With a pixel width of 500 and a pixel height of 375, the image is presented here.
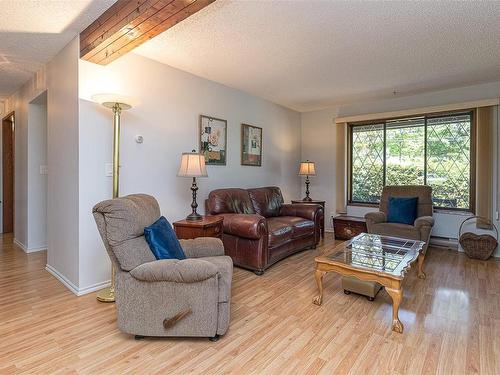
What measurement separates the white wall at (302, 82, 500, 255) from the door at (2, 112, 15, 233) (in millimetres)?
5346

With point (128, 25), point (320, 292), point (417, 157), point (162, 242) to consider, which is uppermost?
point (128, 25)

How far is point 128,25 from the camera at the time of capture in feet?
6.63

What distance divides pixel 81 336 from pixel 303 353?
1489 millimetres

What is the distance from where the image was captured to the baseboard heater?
4.17 meters

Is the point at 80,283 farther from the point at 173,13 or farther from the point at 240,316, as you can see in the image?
the point at 173,13

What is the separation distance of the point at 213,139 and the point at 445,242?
3783 millimetres

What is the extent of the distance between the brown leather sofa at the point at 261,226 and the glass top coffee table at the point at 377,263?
796 millimetres

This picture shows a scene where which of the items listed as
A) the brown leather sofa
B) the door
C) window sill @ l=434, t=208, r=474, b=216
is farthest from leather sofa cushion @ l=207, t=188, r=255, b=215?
the door

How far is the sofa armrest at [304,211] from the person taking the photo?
4070mm

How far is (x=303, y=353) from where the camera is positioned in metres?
1.74

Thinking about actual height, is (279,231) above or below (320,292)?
above

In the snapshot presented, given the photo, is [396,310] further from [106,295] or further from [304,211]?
[106,295]

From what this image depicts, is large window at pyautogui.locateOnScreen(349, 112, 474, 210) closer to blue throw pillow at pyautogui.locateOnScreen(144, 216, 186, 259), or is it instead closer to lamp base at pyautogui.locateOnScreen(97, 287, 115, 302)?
blue throw pillow at pyautogui.locateOnScreen(144, 216, 186, 259)

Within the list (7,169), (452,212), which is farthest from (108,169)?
(452,212)
